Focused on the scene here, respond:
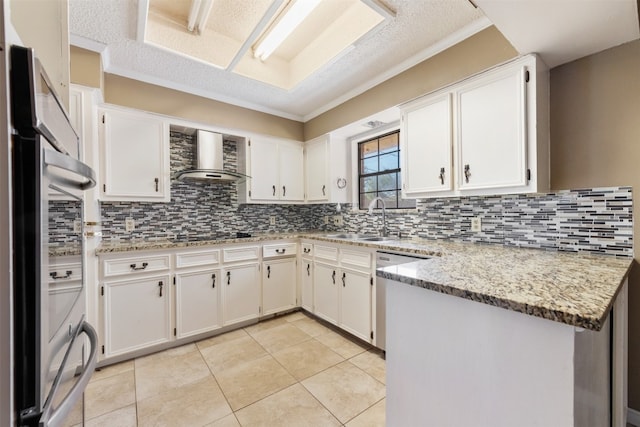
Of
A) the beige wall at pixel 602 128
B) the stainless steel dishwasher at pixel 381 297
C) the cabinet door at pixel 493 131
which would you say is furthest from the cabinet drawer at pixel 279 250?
the beige wall at pixel 602 128

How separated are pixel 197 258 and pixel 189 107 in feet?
5.17

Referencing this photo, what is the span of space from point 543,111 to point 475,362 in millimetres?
1695

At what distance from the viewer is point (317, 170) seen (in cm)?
344

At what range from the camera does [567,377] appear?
0.66 metres

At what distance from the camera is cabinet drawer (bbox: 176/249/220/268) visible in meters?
2.45

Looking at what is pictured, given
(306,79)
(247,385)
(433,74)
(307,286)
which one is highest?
(306,79)

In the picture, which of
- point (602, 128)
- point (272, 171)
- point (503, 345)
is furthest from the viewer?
point (272, 171)

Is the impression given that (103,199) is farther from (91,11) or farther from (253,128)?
(253,128)

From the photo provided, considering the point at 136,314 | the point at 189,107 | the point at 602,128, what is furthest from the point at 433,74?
the point at 136,314

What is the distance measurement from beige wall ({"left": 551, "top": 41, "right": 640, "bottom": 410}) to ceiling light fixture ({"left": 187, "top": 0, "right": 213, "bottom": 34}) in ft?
7.76

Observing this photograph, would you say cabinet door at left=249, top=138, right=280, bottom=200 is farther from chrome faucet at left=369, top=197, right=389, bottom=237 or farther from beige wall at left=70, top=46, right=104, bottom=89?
beige wall at left=70, top=46, right=104, bottom=89

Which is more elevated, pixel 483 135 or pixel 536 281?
pixel 483 135

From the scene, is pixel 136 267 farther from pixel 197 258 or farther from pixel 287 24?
pixel 287 24

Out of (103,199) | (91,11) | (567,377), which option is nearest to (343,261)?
(567,377)
